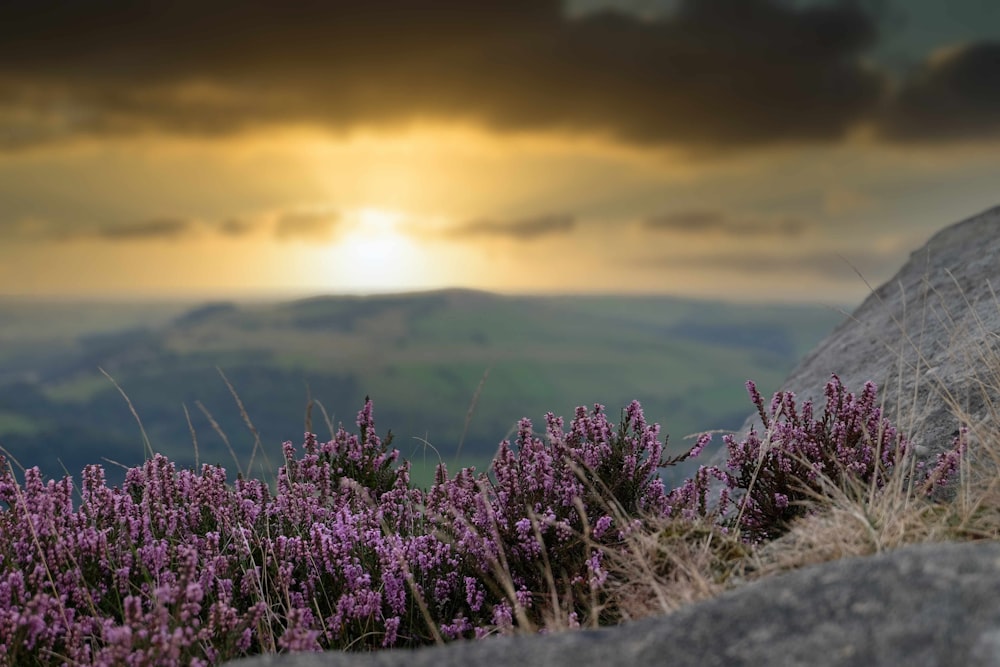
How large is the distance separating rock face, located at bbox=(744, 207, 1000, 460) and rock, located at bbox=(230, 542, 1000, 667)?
221 centimetres

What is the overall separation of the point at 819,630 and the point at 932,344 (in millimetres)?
4705

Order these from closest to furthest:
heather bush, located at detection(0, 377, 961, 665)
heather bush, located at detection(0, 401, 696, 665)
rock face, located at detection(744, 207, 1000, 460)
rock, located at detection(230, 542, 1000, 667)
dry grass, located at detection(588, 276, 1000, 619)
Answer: rock, located at detection(230, 542, 1000, 667), dry grass, located at detection(588, 276, 1000, 619), heather bush, located at detection(0, 401, 696, 665), heather bush, located at detection(0, 377, 961, 665), rock face, located at detection(744, 207, 1000, 460)

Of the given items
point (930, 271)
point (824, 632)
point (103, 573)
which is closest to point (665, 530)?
point (824, 632)

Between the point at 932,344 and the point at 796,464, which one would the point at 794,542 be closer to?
the point at 796,464

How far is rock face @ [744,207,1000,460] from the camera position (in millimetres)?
5127

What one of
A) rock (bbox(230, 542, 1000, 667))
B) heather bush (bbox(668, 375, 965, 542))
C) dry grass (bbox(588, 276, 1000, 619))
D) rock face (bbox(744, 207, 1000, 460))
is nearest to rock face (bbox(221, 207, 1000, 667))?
rock (bbox(230, 542, 1000, 667))

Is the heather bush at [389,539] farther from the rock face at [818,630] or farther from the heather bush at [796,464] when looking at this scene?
the rock face at [818,630]

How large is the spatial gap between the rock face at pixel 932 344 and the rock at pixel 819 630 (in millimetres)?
2213

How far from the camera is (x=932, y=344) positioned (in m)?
6.12

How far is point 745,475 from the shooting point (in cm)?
461

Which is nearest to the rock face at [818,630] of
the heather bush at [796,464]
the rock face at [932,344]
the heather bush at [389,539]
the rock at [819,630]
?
the rock at [819,630]

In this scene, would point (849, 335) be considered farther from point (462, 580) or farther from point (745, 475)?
point (462, 580)

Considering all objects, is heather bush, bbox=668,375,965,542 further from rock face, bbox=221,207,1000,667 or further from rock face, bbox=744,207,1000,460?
rock face, bbox=221,207,1000,667

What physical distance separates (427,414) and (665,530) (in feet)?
524
